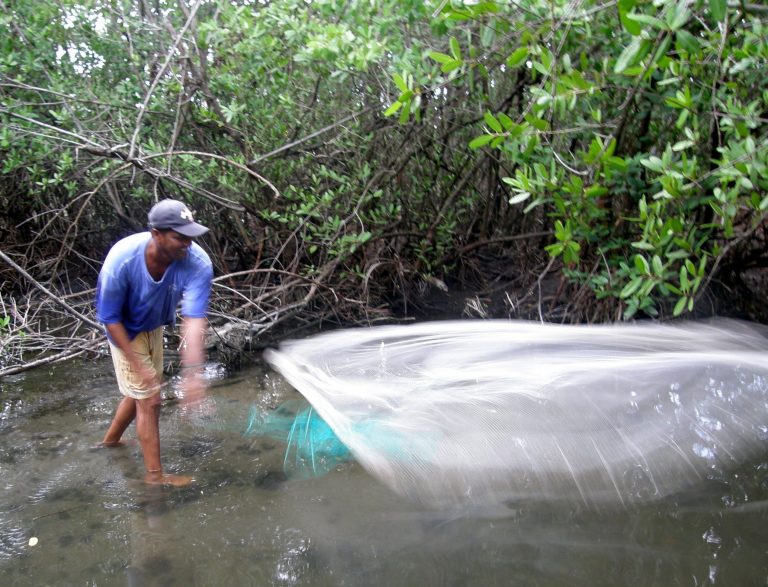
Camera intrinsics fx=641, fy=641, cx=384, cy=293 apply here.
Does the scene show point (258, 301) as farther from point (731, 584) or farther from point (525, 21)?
point (731, 584)

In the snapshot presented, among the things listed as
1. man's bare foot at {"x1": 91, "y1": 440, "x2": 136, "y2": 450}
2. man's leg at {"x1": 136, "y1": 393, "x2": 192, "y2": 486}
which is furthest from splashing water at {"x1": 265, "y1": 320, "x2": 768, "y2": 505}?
man's bare foot at {"x1": 91, "y1": 440, "x2": 136, "y2": 450}

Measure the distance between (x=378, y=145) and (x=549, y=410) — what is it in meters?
4.18

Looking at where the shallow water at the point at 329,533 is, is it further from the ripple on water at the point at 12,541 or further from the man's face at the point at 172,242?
the man's face at the point at 172,242

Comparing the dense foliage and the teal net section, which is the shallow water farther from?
the dense foliage

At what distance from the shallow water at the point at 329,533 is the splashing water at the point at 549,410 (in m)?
0.15

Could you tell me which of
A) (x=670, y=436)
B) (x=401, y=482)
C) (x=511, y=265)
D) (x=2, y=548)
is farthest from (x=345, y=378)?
(x=511, y=265)

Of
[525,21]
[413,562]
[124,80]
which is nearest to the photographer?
[413,562]

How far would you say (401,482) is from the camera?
2.92m

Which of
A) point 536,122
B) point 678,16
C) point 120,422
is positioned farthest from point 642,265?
point 120,422

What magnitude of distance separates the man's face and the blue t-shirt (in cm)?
13

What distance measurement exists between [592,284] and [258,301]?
2.93 metres

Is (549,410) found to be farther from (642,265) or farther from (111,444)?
(111,444)

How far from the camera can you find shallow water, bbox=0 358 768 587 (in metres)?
2.73

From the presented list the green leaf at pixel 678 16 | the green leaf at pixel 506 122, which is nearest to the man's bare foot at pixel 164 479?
the green leaf at pixel 506 122
